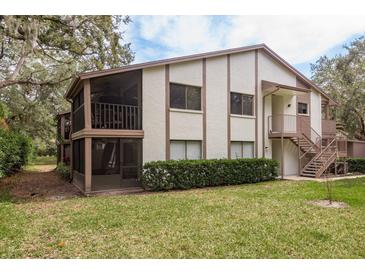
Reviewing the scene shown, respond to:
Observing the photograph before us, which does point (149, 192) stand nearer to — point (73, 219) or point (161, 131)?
point (161, 131)

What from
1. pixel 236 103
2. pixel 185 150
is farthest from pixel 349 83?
pixel 185 150

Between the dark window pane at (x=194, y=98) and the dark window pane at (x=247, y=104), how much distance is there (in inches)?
127

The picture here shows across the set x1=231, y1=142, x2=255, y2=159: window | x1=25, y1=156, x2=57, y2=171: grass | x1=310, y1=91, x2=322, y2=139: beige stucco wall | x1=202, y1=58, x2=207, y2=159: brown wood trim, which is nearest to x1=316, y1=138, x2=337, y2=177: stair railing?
x1=310, y1=91, x2=322, y2=139: beige stucco wall

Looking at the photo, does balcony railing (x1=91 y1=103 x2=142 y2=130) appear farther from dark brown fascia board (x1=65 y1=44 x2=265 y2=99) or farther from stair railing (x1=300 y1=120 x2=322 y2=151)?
stair railing (x1=300 y1=120 x2=322 y2=151)

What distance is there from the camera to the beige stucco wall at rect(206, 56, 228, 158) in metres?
14.3

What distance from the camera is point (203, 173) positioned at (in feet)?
41.0

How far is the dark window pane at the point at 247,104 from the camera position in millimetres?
15766

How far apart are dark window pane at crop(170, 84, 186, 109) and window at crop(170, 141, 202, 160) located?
1.90 m

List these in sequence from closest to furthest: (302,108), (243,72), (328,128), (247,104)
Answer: (243,72) < (247,104) < (302,108) < (328,128)

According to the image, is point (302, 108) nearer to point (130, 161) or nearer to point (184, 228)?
point (130, 161)

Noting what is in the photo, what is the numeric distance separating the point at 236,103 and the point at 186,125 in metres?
3.84

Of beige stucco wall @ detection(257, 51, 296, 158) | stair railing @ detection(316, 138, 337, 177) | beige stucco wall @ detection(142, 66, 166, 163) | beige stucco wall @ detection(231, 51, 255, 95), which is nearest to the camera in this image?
beige stucco wall @ detection(142, 66, 166, 163)

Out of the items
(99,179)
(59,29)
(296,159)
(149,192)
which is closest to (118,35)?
(59,29)

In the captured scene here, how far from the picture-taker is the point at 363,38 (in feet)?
83.7
